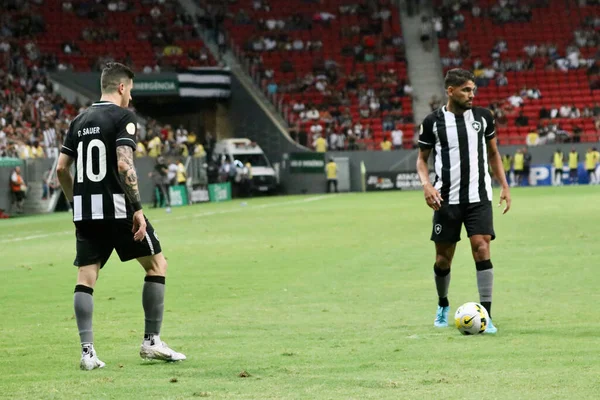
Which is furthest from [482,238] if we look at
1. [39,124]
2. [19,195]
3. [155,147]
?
[155,147]

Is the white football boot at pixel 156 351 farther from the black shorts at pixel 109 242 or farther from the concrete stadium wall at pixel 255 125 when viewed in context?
the concrete stadium wall at pixel 255 125

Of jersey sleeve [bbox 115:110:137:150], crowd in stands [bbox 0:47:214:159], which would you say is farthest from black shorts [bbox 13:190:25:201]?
jersey sleeve [bbox 115:110:137:150]

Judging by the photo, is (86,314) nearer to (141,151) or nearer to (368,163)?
(141,151)

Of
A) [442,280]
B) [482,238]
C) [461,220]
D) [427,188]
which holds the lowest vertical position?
[442,280]

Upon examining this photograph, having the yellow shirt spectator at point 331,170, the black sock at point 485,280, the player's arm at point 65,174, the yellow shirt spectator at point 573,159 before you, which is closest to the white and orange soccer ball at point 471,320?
the black sock at point 485,280

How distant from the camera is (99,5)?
61.3m

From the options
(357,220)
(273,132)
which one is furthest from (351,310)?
(273,132)

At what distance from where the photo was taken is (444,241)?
1039cm

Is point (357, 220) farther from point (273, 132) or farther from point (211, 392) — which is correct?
point (273, 132)

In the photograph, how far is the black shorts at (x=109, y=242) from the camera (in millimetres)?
8531

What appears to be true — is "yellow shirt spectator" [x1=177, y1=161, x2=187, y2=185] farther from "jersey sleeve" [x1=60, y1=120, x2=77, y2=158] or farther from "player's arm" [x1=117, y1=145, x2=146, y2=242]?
"player's arm" [x1=117, y1=145, x2=146, y2=242]

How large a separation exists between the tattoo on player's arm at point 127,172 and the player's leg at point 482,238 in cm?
319

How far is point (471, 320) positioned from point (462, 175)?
1345 mm

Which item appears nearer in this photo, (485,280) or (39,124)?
(485,280)
